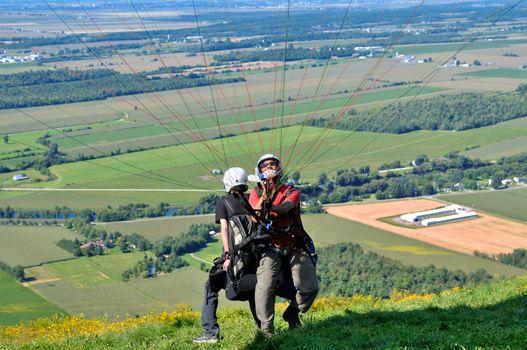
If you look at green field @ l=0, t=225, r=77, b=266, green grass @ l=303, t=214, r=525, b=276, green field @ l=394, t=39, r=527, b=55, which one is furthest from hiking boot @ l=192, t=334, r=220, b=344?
green field @ l=394, t=39, r=527, b=55

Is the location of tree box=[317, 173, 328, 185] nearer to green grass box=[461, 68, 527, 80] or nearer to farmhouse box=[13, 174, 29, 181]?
farmhouse box=[13, 174, 29, 181]

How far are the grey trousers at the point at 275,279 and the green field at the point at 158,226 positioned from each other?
32.7 meters

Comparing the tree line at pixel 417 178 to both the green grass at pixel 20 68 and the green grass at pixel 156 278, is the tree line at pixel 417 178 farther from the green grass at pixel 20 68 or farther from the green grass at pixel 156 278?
the green grass at pixel 20 68

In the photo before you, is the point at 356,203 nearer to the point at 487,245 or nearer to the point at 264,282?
the point at 487,245

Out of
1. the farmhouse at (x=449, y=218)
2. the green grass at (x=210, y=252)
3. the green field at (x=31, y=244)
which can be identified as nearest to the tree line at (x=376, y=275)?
the green grass at (x=210, y=252)

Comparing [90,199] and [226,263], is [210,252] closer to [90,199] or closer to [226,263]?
[90,199]

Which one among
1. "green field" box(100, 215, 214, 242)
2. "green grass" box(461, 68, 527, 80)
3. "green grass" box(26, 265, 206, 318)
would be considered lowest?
"green grass" box(26, 265, 206, 318)

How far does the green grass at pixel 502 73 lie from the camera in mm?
112312

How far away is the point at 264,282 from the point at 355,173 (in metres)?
49.2

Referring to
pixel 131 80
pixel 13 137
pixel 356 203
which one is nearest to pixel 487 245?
pixel 356 203

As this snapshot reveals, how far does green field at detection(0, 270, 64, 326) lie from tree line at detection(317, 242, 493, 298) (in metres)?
9.45

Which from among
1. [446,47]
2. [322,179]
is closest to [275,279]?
[322,179]

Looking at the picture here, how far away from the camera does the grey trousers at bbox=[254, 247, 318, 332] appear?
8758mm

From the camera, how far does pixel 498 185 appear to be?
54.7m
